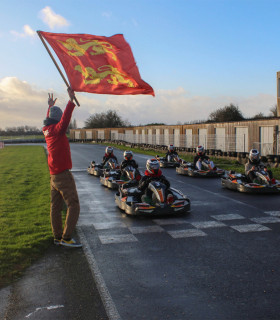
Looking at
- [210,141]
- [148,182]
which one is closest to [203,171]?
[148,182]

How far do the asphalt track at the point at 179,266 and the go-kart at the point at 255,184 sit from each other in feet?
6.93

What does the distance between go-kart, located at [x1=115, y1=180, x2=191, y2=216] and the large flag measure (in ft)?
8.22

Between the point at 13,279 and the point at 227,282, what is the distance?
268cm

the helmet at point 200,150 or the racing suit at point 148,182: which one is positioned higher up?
the helmet at point 200,150

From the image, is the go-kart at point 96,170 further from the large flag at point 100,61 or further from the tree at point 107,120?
the tree at point 107,120

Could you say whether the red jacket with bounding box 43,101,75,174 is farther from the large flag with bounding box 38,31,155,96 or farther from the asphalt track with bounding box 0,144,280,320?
the large flag with bounding box 38,31,155,96

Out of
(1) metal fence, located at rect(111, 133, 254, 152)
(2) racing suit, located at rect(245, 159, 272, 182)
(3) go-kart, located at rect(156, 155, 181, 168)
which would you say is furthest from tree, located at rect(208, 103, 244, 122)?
(2) racing suit, located at rect(245, 159, 272, 182)

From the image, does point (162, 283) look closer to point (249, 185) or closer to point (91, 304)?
point (91, 304)

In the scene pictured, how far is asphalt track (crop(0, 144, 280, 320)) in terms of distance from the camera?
12.9 ft

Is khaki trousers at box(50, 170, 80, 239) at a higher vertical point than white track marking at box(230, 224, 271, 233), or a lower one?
higher

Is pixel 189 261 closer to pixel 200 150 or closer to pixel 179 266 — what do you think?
pixel 179 266

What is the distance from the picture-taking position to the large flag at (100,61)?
7.46 m

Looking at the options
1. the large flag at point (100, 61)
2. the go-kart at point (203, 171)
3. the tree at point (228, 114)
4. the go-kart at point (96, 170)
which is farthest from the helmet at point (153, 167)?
the tree at point (228, 114)

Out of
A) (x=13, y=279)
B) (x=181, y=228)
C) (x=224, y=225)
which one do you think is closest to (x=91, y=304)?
(x=13, y=279)
